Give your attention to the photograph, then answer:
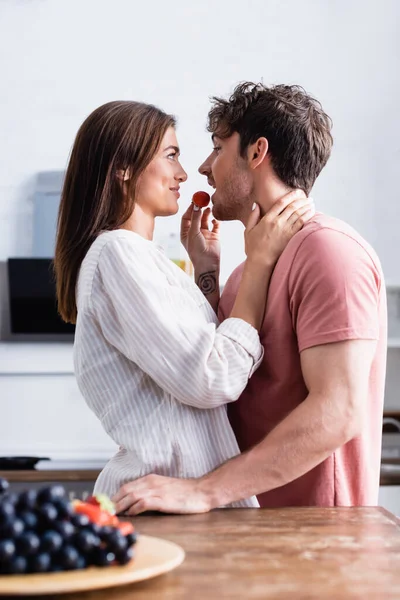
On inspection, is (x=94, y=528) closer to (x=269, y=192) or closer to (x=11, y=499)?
(x=11, y=499)

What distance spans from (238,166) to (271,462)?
27.9 inches

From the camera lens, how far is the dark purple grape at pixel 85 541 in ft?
2.73

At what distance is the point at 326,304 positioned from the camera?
1415 millimetres

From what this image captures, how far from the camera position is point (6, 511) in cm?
82

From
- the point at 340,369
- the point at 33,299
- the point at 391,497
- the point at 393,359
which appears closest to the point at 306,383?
the point at 340,369

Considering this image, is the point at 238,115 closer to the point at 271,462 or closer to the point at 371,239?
the point at 271,462

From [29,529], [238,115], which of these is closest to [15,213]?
[238,115]

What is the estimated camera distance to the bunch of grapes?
0.81m

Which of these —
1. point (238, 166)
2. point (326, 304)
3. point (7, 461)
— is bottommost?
point (7, 461)

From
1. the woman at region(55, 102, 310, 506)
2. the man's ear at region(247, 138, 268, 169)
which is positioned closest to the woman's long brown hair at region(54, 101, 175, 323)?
the woman at region(55, 102, 310, 506)

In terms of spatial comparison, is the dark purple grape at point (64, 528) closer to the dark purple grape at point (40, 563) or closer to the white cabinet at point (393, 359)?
the dark purple grape at point (40, 563)

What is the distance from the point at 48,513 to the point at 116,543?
0.24ft

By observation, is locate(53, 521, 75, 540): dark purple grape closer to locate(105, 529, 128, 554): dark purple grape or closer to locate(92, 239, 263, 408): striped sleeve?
locate(105, 529, 128, 554): dark purple grape

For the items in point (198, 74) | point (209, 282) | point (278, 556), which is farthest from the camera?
point (198, 74)
